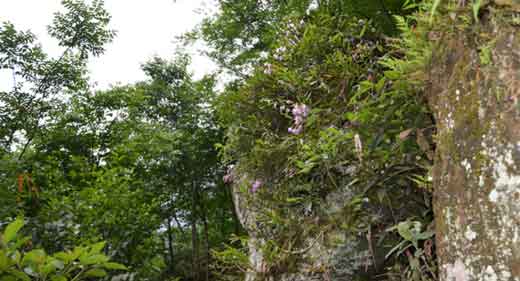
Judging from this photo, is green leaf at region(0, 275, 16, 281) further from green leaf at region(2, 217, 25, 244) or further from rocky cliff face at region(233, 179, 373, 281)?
rocky cliff face at region(233, 179, 373, 281)

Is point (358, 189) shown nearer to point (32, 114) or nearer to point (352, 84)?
point (352, 84)

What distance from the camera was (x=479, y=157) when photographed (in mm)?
1023

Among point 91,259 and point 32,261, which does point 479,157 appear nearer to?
point 91,259

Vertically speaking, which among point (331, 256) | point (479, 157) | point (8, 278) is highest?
point (479, 157)

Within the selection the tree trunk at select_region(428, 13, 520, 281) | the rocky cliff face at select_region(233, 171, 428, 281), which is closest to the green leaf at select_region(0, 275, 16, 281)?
the tree trunk at select_region(428, 13, 520, 281)

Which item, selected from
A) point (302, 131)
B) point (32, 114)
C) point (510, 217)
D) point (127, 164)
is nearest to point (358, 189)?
point (302, 131)

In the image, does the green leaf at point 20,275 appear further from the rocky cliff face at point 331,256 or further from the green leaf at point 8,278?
the rocky cliff face at point 331,256

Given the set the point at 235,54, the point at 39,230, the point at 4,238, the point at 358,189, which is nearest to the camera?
the point at 4,238

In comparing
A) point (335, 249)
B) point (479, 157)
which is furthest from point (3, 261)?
point (335, 249)

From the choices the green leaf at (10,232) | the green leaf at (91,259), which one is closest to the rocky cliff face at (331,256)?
the green leaf at (91,259)

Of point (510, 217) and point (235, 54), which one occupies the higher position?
point (235, 54)

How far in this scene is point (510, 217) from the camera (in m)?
0.93

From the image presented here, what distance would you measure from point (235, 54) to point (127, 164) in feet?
11.0

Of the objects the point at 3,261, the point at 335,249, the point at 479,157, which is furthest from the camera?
the point at 335,249
